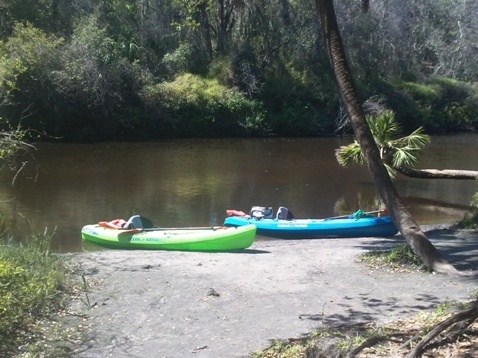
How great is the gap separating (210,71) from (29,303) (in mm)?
33693

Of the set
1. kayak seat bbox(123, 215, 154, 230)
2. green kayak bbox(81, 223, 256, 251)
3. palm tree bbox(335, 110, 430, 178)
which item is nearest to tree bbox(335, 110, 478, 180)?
palm tree bbox(335, 110, 430, 178)

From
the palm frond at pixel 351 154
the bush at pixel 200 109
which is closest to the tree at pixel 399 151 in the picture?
the palm frond at pixel 351 154

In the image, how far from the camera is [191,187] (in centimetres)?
2333

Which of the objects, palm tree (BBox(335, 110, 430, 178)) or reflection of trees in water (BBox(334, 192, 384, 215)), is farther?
reflection of trees in water (BBox(334, 192, 384, 215))

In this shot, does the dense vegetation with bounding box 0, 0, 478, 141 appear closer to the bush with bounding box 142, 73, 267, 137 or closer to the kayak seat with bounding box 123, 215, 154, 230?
the bush with bounding box 142, 73, 267, 137

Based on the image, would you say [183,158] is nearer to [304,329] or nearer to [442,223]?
[442,223]

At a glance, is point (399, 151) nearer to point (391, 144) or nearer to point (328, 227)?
point (391, 144)

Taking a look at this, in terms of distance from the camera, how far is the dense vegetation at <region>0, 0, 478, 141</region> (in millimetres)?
35250

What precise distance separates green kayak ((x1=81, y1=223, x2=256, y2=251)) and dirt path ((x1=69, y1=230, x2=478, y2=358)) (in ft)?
3.92

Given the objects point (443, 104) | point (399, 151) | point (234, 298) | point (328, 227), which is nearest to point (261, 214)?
point (328, 227)

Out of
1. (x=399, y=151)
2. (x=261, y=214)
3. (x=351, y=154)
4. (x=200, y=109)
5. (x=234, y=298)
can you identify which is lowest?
(x=234, y=298)

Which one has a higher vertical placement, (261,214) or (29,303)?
(29,303)

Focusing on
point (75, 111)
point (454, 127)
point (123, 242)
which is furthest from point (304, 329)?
point (454, 127)

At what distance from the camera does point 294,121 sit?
40.9 metres
